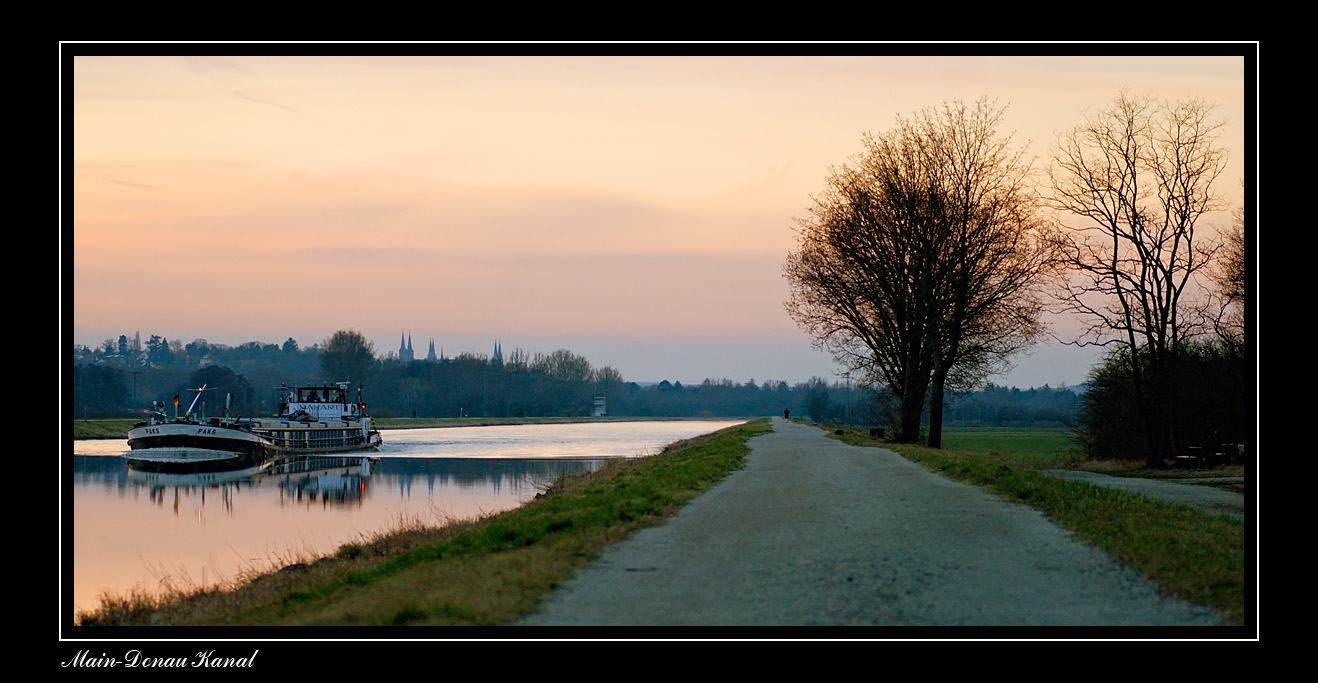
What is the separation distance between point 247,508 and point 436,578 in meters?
24.2

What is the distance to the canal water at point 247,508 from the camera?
1944 centimetres

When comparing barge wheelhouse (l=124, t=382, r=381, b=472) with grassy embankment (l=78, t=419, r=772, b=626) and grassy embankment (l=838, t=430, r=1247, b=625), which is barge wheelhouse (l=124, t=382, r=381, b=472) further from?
grassy embankment (l=838, t=430, r=1247, b=625)

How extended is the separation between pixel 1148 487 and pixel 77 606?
19946mm

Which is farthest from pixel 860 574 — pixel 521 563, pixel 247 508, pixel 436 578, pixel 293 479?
pixel 293 479

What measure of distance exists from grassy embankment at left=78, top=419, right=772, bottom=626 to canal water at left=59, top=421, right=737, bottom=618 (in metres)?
1.77

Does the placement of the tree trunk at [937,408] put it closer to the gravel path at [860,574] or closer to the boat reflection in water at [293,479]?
the boat reflection in water at [293,479]

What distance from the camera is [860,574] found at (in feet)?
33.0

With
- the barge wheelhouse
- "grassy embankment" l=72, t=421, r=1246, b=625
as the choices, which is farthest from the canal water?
"grassy embankment" l=72, t=421, r=1246, b=625

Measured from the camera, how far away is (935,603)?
8797 millimetres

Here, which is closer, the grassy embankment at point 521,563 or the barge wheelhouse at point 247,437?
the grassy embankment at point 521,563

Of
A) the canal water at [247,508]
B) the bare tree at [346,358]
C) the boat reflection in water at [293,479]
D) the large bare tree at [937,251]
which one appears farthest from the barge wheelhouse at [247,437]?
the bare tree at [346,358]

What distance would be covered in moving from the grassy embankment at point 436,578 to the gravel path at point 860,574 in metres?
0.50

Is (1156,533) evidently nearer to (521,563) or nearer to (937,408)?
(521,563)
